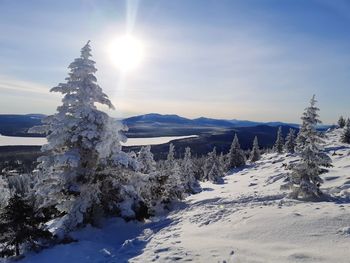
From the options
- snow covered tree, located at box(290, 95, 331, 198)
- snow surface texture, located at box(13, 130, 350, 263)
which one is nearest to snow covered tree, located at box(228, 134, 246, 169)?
snow covered tree, located at box(290, 95, 331, 198)

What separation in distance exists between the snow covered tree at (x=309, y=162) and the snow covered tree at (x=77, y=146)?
13839 mm

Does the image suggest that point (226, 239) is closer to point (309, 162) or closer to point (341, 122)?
point (309, 162)

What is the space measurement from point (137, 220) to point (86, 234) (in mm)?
3537

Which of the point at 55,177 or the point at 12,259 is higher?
the point at 55,177

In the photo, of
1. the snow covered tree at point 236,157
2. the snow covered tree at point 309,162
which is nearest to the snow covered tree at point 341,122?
the snow covered tree at point 236,157

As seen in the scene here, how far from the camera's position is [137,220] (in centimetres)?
1941

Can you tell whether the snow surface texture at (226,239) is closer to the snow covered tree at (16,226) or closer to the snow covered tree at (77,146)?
the snow covered tree at (16,226)

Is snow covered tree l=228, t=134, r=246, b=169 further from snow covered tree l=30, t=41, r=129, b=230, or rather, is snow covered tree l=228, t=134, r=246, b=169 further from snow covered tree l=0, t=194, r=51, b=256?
snow covered tree l=0, t=194, r=51, b=256

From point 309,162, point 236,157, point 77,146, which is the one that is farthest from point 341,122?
point 77,146

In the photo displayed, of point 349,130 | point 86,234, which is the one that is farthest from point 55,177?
point 349,130

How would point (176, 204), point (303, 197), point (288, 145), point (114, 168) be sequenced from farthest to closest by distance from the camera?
1. point (288, 145)
2. point (176, 204)
3. point (303, 197)
4. point (114, 168)

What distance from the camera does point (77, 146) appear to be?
17797mm

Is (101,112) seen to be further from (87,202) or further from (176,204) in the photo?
(176,204)

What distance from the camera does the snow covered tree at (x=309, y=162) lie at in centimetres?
2441
